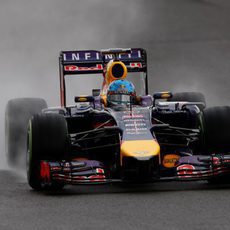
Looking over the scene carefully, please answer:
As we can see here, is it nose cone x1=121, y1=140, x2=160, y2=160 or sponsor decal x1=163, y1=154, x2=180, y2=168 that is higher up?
nose cone x1=121, y1=140, x2=160, y2=160

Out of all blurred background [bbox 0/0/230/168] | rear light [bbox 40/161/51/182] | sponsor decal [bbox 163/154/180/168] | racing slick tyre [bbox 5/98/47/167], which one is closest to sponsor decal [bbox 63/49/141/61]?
racing slick tyre [bbox 5/98/47/167]

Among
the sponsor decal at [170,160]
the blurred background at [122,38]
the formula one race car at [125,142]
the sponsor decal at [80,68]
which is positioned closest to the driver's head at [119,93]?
the formula one race car at [125,142]

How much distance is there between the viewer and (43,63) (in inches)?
1013

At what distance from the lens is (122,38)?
27.9 meters

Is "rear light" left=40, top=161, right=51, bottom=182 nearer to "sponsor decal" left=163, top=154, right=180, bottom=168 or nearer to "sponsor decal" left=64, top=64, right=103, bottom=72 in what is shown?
"sponsor decal" left=163, top=154, right=180, bottom=168

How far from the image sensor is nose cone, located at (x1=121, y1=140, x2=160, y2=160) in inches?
473

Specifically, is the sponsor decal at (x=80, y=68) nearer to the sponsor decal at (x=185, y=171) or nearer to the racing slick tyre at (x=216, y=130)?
→ the racing slick tyre at (x=216, y=130)

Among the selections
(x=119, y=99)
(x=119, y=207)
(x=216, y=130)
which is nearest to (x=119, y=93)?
(x=119, y=99)

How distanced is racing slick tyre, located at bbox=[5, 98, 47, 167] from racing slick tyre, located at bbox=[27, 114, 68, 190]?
10.2ft

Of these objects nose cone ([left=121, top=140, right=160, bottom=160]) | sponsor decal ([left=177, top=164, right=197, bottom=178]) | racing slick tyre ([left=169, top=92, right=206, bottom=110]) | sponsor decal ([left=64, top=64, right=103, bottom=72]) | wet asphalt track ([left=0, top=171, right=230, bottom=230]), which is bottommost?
wet asphalt track ([left=0, top=171, right=230, bottom=230])

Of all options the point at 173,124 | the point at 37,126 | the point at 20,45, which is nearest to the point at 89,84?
the point at 20,45

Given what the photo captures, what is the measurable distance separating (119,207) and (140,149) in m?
1.47

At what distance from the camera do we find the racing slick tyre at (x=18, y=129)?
51.6 feet

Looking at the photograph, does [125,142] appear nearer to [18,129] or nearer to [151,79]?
[18,129]
